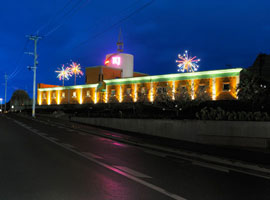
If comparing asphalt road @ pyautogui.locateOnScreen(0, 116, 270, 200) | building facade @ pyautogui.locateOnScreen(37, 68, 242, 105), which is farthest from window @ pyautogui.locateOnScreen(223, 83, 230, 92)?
asphalt road @ pyautogui.locateOnScreen(0, 116, 270, 200)

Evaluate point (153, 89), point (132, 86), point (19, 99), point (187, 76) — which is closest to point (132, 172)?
point (187, 76)

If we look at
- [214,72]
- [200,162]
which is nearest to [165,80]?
[214,72]

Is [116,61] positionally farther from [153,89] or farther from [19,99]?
[19,99]

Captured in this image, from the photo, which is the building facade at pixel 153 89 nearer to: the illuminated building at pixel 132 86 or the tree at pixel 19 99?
the illuminated building at pixel 132 86

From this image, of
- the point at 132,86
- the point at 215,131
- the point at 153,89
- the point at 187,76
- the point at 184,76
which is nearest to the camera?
the point at 215,131

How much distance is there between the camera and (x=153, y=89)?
141 feet

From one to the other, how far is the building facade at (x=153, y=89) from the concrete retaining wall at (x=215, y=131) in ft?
18.2

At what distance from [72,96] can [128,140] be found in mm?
46882

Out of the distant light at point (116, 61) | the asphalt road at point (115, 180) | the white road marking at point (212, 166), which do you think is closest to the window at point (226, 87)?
the white road marking at point (212, 166)

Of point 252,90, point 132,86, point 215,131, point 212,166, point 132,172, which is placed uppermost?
point 132,86

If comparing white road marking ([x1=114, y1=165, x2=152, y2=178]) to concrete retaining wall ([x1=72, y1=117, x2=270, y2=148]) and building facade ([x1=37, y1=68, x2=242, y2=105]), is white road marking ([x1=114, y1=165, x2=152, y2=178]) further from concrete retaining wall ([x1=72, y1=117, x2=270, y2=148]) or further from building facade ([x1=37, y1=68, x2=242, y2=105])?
building facade ([x1=37, y1=68, x2=242, y2=105])

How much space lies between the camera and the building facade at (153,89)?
31.4 meters

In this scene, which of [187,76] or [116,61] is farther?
[116,61]

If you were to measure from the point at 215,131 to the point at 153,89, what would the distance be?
86.6ft
